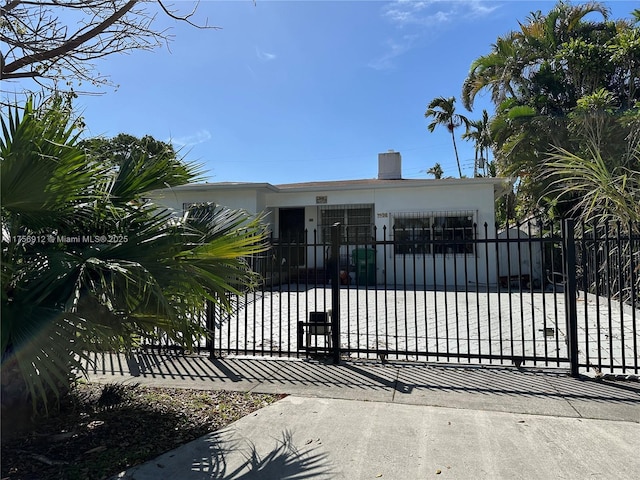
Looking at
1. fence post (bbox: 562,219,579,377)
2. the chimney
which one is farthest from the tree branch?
the chimney

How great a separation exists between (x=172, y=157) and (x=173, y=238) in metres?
1.05

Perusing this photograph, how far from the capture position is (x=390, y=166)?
17.7 metres

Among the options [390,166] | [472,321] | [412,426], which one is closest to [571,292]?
[412,426]

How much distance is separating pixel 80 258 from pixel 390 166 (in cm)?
1592

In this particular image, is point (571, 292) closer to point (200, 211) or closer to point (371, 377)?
point (371, 377)

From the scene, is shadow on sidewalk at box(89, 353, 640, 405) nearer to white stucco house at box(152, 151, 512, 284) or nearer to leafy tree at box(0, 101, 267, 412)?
leafy tree at box(0, 101, 267, 412)

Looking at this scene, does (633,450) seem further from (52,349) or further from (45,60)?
(45,60)

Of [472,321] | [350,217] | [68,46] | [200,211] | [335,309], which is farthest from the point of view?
[350,217]

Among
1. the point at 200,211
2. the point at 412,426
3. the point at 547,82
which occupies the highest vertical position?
the point at 547,82

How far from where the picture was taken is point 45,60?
15.9 ft

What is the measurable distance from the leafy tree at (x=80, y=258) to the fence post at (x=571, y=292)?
3.77 metres

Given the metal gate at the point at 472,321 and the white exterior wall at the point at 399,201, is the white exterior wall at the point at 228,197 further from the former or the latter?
the metal gate at the point at 472,321

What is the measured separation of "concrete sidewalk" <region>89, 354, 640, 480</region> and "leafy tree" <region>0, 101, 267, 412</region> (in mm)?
1036

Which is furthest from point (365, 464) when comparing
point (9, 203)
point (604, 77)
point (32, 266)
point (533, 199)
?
point (604, 77)
